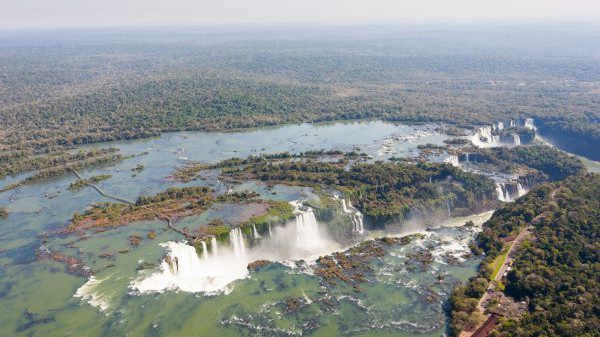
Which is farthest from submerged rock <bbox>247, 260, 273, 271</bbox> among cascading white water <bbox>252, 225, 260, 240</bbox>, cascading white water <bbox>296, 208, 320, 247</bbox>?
cascading white water <bbox>296, 208, 320, 247</bbox>

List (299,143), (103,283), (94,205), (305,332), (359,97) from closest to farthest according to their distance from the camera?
(305,332) → (103,283) → (94,205) → (299,143) → (359,97)

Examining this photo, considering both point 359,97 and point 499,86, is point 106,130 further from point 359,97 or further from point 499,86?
point 499,86

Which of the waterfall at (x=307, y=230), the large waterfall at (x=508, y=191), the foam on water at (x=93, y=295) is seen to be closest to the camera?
the foam on water at (x=93, y=295)

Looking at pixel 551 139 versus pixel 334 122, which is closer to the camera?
pixel 551 139

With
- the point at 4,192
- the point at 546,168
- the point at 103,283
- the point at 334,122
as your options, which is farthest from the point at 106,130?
the point at 546,168

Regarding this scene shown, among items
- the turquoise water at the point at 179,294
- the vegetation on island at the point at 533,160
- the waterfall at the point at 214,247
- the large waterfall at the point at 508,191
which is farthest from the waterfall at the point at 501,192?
the waterfall at the point at 214,247

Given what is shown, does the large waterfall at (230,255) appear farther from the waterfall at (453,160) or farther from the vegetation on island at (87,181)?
the waterfall at (453,160)

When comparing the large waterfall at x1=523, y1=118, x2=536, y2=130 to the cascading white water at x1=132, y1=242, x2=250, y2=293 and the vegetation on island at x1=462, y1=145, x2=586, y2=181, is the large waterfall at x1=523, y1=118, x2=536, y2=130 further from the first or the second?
the cascading white water at x1=132, y1=242, x2=250, y2=293
